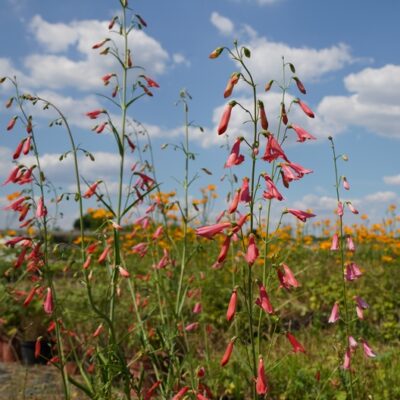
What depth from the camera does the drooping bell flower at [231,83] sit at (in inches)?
89.6

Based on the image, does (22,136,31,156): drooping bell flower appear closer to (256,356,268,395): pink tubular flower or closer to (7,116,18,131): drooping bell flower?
(7,116,18,131): drooping bell flower

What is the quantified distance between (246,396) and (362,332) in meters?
2.53

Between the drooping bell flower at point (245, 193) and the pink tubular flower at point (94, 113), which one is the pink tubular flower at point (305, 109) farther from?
the pink tubular flower at point (94, 113)

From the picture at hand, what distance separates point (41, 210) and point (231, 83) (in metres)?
1.42

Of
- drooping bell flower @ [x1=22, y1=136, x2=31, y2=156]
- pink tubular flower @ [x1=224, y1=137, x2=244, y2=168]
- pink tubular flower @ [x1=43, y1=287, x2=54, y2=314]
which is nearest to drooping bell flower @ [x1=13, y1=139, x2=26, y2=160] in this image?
drooping bell flower @ [x1=22, y1=136, x2=31, y2=156]

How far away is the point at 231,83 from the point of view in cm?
229

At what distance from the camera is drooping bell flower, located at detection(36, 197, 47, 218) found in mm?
3154

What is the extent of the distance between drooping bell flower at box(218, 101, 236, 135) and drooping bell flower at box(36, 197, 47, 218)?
4.41ft

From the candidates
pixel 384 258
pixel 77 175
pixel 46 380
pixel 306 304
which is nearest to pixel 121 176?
pixel 77 175

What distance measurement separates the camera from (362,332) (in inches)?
259

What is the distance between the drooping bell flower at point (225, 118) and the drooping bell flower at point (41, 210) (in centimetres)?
135

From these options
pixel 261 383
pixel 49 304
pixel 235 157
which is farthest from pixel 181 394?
pixel 235 157

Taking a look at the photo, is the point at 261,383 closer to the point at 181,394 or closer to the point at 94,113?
the point at 181,394

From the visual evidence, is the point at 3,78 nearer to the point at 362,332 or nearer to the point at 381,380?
the point at 381,380
